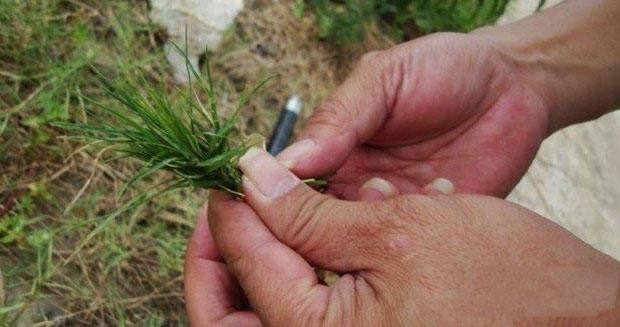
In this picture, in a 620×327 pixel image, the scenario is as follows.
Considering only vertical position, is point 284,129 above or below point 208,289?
above

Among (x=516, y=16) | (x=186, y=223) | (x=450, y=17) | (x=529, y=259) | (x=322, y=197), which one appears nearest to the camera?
(x=529, y=259)

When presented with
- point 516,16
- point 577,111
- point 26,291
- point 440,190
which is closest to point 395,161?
point 440,190

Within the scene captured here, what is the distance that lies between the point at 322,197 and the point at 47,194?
870 millimetres

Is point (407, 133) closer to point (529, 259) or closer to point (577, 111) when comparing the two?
point (577, 111)

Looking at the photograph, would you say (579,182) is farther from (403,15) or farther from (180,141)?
(180,141)

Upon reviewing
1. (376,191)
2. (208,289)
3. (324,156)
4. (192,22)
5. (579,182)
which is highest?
(192,22)

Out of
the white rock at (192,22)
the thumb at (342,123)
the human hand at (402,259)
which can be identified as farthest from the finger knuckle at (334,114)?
the white rock at (192,22)

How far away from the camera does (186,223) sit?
1.94m

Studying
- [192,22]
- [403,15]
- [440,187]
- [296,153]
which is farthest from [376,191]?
[403,15]

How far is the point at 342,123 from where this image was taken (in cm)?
150

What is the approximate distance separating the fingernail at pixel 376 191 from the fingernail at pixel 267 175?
13.0 inches

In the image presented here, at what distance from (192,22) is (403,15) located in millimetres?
1033

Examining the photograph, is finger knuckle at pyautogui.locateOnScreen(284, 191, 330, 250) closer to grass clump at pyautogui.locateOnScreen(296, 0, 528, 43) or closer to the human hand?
the human hand

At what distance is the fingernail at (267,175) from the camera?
4.14ft
